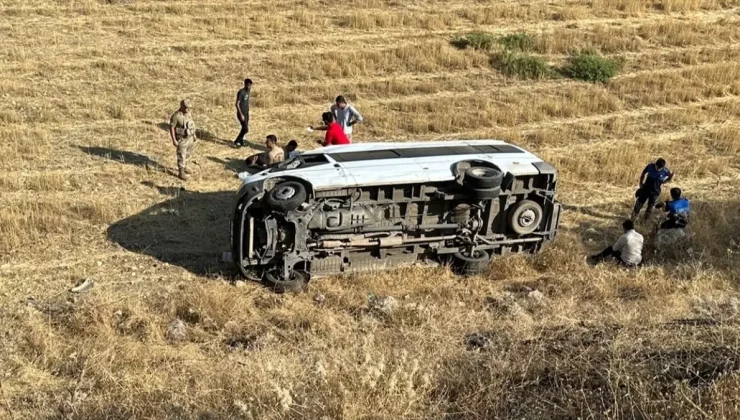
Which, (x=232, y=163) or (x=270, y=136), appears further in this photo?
(x=232, y=163)

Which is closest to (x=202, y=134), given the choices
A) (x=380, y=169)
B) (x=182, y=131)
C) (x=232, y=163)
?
(x=232, y=163)

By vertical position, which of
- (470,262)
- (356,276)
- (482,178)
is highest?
(482,178)

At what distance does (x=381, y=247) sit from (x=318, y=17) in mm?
13426

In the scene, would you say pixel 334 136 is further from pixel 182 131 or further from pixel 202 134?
pixel 202 134

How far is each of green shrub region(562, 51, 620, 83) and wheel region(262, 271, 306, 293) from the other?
12861 mm

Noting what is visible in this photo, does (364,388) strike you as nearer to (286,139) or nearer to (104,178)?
(104,178)

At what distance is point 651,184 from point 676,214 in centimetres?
99

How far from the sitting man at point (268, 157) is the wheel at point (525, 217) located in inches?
169

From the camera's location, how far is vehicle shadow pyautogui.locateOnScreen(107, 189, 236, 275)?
10.4 meters

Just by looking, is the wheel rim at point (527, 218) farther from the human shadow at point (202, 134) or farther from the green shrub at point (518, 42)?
the green shrub at point (518, 42)

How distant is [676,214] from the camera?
36.3ft

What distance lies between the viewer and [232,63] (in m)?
18.8

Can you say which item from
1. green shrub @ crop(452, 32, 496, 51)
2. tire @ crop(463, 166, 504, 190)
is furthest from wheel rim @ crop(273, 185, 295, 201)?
green shrub @ crop(452, 32, 496, 51)

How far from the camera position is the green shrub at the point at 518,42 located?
68.1 ft
